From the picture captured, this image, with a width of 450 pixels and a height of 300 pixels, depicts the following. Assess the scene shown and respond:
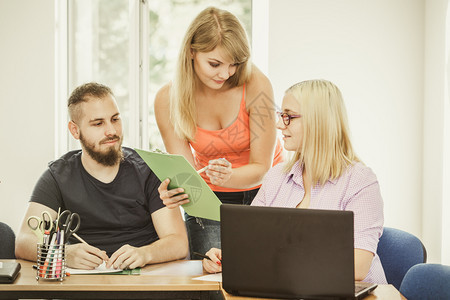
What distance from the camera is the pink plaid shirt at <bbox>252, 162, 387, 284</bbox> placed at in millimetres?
1824

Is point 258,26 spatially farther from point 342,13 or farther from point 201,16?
point 201,16

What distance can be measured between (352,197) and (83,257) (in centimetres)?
100

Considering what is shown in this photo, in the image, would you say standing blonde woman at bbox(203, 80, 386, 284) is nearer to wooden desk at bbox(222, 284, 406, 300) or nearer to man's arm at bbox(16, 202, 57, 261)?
wooden desk at bbox(222, 284, 406, 300)

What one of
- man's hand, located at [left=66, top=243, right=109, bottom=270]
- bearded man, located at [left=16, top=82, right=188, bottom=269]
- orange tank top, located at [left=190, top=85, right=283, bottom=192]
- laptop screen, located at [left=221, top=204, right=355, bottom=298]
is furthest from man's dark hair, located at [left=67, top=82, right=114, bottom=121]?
laptop screen, located at [left=221, top=204, right=355, bottom=298]

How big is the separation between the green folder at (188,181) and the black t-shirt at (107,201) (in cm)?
35

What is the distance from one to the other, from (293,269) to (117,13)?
9.84 feet

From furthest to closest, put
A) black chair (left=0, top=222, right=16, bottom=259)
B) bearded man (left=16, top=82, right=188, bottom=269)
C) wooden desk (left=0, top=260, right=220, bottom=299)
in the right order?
black chair (left=0, top=222, right=16, bottom=259)
bearded man (left=16, top=82, right=188, bottom=269)
wooden desk (left=0, top=260, right=220, bottom=299)

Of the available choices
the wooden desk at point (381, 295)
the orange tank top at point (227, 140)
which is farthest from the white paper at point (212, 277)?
the orange tank top at point (227, 140)

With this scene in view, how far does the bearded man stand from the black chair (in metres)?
0.42

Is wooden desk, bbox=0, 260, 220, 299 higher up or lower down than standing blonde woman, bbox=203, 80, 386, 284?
lower down

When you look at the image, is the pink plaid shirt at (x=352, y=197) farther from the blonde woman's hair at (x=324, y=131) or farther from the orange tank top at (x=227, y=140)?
the orange tank top at (x=227, y=140)

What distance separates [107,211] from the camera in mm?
2383

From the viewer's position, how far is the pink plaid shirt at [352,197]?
1.82 metres

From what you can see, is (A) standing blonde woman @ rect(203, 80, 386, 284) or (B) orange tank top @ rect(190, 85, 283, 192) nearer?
(A) standing blonde woman @ rect(203, 80, 386, 284)
